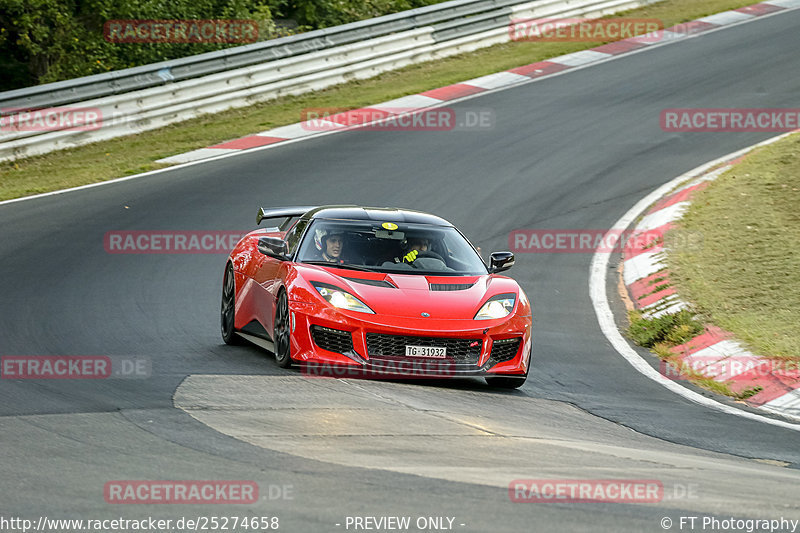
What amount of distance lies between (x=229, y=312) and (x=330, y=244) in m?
1.43

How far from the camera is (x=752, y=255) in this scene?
13.1 meters

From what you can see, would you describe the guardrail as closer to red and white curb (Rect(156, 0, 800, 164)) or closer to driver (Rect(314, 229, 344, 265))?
red and white curb (Rect(156, 0, 800, 164))

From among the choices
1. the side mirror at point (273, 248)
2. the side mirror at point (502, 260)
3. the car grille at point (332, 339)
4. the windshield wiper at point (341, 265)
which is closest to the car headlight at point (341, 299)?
the car grille at point (332, 339)

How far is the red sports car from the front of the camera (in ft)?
27.8

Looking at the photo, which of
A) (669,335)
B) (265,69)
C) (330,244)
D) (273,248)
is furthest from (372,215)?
(265,69)

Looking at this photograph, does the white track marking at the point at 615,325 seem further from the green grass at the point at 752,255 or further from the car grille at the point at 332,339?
the car grille at the point at 332,339

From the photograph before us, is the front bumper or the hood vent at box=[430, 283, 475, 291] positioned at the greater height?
the hood vent at box=[430, 283, 475, 291]

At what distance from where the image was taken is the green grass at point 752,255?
1088 cm

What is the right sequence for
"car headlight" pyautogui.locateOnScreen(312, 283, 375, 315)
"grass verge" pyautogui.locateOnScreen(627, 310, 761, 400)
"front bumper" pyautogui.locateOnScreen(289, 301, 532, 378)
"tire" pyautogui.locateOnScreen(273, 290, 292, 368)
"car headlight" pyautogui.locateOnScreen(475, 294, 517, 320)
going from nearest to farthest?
1. "front bumper" pyautogui.locateOnScreen(289, 301, 532, 378)
2. "car headlight" pyautogui.locateOnScreen(312, 283, 375, 315)
3. "tire" pyautogui.locateOnScreen(273, 290, 292, 368)
4. "car headlight" pyautogui.locateOnScreen(475, 294, 517, 320)
5. "grass verge" pyautogui.locateOnScreen(627, 310, 761, 400)

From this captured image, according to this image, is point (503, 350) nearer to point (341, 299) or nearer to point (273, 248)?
point (341, 299)

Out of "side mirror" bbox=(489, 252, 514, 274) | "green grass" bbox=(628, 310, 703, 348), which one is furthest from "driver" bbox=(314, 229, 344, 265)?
"green grass" bbox=(628, 310, 703, 348)

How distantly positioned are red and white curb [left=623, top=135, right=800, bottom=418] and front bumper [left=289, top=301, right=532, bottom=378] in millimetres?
2374

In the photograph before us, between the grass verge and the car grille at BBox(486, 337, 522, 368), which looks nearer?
the car grille at BBox(486, 337, 522, 368)

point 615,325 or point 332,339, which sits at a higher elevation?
point 332,339
